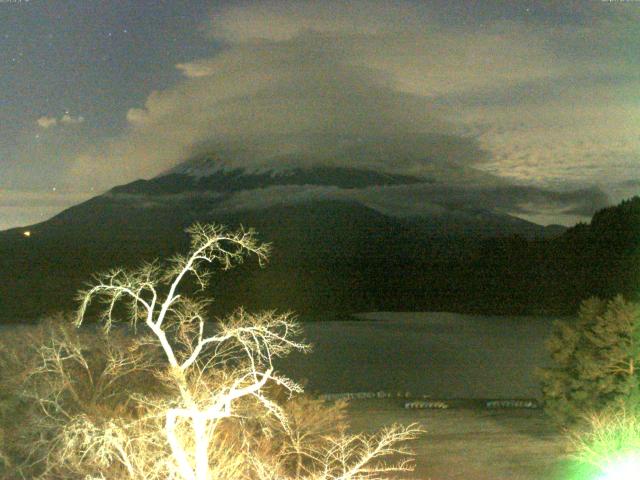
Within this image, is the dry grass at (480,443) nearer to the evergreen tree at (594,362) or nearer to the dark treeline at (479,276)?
the evergreen tree at (594,362)

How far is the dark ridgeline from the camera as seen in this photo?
70062 millimetres

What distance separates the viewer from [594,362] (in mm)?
19328

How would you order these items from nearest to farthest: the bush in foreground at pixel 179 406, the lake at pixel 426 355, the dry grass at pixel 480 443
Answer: the bush in foreground at pixel 179 406 → the dry grass at pixel 480 443 → the lake at pixel 426 355

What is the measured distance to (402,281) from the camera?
9519 cm

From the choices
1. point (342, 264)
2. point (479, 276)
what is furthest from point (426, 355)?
point (342, 264)

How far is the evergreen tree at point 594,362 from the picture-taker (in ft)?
61.0

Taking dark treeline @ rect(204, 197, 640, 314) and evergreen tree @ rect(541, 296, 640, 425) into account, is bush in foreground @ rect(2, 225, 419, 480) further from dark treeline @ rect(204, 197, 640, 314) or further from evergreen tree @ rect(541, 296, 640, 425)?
dark treeline @ rect(204, 197, 640, 314)

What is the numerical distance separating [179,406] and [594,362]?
1359 centimetres

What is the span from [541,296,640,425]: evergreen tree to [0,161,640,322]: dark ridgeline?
1794 inches

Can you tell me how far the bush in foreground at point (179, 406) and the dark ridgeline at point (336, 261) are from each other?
149ft

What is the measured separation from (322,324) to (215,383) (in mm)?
69622

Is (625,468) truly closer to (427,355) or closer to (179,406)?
(179,406)

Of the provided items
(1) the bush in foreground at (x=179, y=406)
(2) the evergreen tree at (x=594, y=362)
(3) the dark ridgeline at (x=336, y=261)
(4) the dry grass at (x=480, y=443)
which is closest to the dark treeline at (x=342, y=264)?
(3) the dark ridgeline at (x=336, y=261)

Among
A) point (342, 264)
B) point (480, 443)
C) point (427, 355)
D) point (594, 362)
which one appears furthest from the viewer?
point (342, 264)
